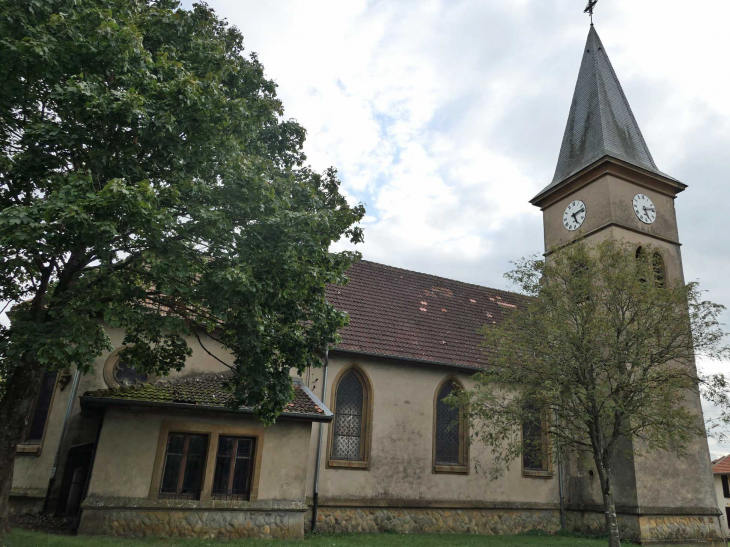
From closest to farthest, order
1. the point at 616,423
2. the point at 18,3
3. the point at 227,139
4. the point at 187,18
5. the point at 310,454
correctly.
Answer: the point at 18,3
the point at 227,139
the point at 187,18
the point at 616,423
the point at 310,454

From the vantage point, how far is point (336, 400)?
52.3ft

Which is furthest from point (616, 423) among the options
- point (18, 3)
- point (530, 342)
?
point (18, 3)

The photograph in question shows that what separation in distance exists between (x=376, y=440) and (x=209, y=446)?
5190mm

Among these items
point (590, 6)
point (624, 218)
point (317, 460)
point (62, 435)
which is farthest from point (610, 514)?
point (590, 6)

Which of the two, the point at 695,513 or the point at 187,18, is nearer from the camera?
the point at 187,18

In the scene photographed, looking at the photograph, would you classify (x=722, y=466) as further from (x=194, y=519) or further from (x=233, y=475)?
(x=194, y=519)

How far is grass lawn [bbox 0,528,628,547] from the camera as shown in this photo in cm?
959

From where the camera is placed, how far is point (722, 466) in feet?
136

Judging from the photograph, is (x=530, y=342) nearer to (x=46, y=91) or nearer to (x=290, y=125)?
(x=290, y=125)

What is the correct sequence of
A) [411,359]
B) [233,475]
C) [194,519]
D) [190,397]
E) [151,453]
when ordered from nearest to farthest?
[194,519]
[151,453]
[190,397]
[233,475]
[411,359]

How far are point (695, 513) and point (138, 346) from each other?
56.3 feet

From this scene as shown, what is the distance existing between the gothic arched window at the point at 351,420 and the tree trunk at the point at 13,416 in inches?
319

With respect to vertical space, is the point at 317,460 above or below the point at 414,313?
below

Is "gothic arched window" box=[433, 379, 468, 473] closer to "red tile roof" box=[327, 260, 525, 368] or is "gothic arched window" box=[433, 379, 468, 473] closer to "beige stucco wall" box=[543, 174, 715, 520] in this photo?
"red tile roof" box=[327, 260, 525, 368]
